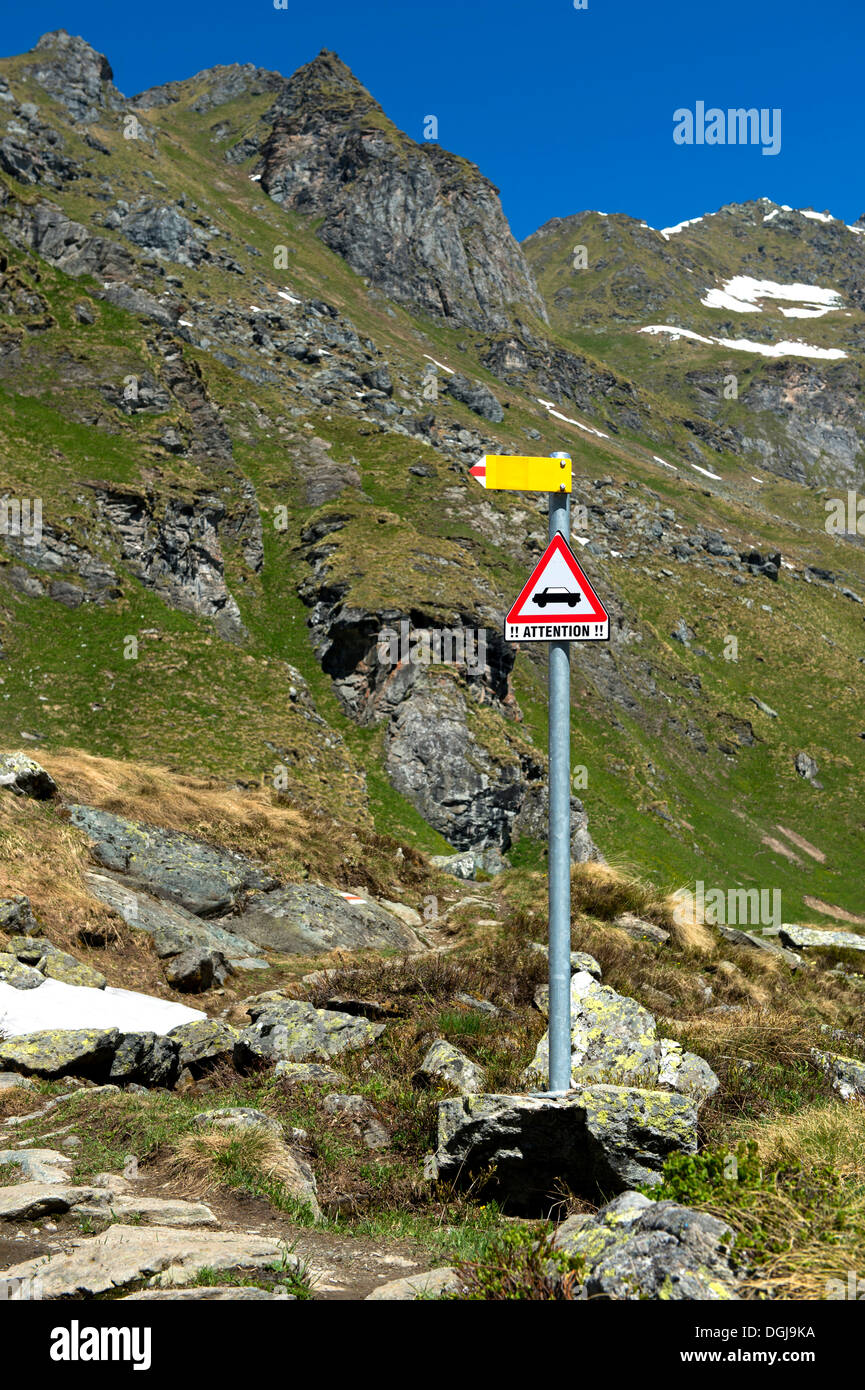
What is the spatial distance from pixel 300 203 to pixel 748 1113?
14471 cm

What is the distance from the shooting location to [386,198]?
125 meters

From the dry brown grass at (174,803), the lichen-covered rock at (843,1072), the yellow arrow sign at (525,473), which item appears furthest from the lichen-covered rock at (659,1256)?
the dry brown grass at (174,803)

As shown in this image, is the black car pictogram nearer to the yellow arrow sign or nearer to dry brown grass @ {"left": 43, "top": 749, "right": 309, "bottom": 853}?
the yellow arrow sign

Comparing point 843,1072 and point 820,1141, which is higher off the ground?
point 820,1141

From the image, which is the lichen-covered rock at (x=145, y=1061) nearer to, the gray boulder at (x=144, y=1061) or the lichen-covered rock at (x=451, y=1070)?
the gray boulder at (x=144, y=1061)

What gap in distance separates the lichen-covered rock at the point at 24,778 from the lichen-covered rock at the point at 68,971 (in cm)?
569

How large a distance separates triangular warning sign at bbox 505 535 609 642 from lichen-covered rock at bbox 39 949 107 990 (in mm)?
7288

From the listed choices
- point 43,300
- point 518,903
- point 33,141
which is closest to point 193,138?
point 33,141

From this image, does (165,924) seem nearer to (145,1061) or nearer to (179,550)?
(145,1061)

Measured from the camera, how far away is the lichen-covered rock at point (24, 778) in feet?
48.2

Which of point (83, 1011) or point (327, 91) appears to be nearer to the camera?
point (83, 1011)

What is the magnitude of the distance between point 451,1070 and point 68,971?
4.96 metres

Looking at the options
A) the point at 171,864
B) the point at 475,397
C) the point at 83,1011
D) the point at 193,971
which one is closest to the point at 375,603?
the point at 171,864

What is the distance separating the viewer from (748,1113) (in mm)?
7566
